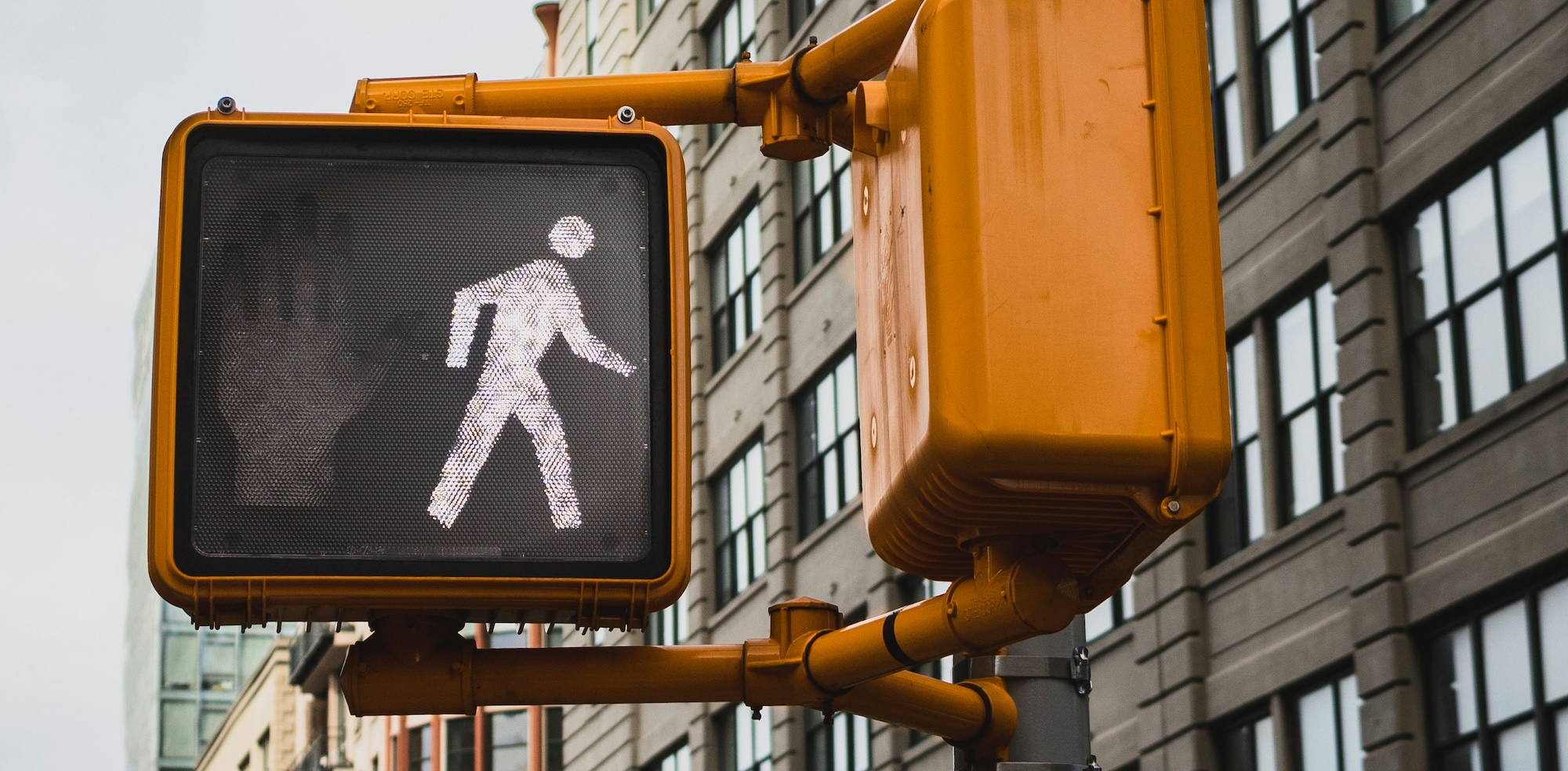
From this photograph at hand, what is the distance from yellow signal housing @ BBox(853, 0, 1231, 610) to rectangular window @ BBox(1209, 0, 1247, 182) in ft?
71.9

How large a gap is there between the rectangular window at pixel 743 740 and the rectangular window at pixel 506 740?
753 inches

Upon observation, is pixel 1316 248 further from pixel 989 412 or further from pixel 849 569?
pixel 989 412

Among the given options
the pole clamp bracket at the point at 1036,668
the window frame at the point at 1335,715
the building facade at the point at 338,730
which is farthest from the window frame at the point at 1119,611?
the building facade at the point at 338,730

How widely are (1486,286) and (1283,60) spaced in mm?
4535

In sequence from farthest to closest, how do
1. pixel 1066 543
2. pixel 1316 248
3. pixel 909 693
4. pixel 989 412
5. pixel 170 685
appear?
pixel 170 685 → pixel 1316 248 → pixel 909 693 → pixel 1066 543 → pixel 989 412

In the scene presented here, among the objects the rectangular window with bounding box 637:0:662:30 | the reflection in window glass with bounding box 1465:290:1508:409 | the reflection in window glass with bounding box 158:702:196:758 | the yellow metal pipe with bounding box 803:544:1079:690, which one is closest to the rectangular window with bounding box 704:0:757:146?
the rectangular window with bounding box 637:0:662:30

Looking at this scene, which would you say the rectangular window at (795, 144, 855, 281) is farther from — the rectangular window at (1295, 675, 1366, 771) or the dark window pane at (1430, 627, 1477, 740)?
the dark window pane at (1430, 627, 1477, 740)

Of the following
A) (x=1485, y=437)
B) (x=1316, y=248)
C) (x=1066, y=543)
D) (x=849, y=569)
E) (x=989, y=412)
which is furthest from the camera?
(x=849, y=569)

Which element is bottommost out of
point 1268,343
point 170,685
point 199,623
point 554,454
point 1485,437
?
point 199,623

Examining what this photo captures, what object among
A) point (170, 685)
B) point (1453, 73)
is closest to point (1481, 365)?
point (1453, 73)

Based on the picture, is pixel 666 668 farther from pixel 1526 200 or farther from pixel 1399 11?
pixel 1399 11

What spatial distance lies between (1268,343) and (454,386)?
20840mm

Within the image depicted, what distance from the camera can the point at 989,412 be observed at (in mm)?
3373

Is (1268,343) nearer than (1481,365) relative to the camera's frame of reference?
No
